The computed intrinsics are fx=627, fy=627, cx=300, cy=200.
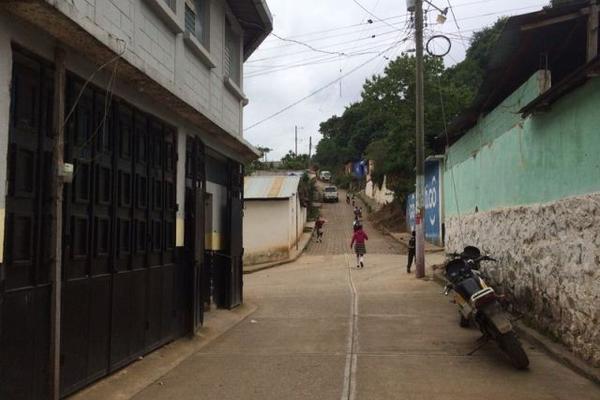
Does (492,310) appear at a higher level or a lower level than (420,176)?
lower

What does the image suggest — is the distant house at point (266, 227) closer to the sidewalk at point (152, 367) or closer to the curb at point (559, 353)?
the sidewalk at point (152, 367)

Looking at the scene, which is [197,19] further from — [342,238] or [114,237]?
[342,238]

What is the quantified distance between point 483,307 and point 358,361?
164 centimetres

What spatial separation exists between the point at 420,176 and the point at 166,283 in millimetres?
11817

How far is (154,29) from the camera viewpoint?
773 cm

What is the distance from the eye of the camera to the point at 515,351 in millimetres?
7000

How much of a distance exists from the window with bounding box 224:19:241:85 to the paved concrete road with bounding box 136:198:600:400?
15.6 ft

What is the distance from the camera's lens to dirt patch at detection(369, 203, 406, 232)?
40812 millimetres

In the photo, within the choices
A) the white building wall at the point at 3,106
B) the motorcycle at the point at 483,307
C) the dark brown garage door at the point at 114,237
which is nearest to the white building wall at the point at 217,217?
the dark brown garage door at the point at 114,237

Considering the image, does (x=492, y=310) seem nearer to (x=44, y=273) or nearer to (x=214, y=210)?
(x=44, y=273)

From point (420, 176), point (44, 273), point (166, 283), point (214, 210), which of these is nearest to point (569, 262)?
point (166, 283)

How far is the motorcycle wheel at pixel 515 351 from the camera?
23.0ft

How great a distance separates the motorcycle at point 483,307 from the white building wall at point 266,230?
59.4ft

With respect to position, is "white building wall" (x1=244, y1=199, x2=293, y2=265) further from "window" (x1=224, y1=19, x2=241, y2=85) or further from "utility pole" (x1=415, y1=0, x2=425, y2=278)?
"window" (x1=224, y1=19, x2=241, y2=85)
